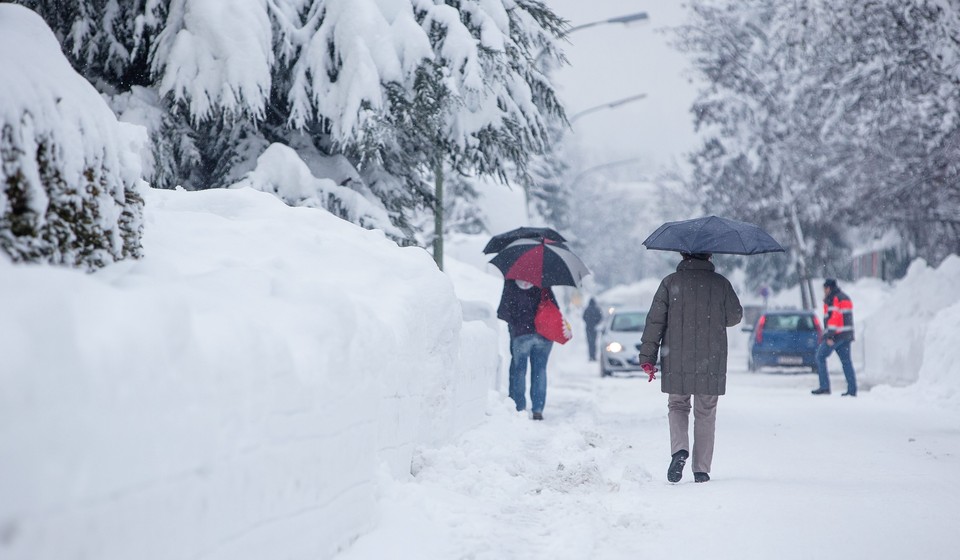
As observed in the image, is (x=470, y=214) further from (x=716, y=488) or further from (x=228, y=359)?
(x=228, y=359)

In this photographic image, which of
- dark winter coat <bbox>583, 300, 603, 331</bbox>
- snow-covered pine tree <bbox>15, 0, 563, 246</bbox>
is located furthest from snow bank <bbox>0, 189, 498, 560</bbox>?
dark winter coat <bbox>583, 300, 603, 331</bbox>

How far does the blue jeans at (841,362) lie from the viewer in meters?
16.7

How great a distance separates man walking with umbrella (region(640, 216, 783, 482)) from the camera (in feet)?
27.0

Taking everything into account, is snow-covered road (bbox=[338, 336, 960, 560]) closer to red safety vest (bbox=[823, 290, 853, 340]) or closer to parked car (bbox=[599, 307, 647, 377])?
red safety vest (bbox=[823, 290, 853, 340])

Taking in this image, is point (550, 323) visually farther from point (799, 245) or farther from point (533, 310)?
point (799, 245)

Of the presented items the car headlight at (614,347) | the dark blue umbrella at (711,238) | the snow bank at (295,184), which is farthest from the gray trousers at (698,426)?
the car headlight at (614,347)

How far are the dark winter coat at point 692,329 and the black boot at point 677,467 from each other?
0.44 meters

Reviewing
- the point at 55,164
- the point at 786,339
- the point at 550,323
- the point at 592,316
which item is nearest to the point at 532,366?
the point at 550,323

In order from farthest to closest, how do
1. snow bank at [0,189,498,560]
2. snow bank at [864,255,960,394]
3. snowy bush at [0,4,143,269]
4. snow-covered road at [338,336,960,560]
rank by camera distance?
snow bank at [864,255,960,394], snow-covered road at [338,336,960,560], snowy bush at [0,4,143,269], snow bank at [0,189,498,560]

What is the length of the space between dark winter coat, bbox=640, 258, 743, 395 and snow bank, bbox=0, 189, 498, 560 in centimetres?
199

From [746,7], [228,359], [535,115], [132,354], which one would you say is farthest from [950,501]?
[746,7]

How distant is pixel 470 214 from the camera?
146ft

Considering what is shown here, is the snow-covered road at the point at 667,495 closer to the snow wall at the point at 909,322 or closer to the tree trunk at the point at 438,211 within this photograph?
the tree trunk at the point at 438,211

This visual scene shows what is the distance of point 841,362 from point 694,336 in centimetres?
940
